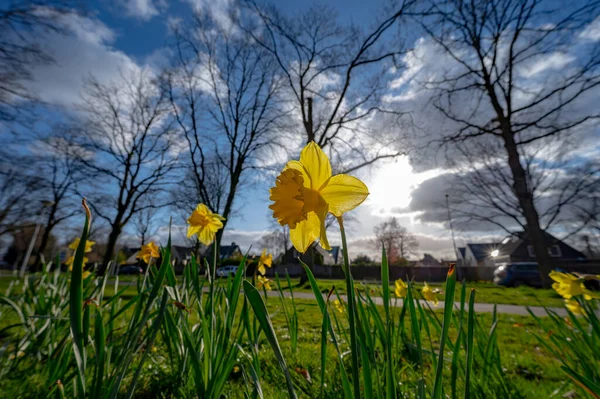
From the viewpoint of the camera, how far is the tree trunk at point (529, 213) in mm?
7680

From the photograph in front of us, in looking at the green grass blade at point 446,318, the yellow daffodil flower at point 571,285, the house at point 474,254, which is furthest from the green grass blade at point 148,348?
the house at point 474,254

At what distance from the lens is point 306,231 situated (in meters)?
0.87

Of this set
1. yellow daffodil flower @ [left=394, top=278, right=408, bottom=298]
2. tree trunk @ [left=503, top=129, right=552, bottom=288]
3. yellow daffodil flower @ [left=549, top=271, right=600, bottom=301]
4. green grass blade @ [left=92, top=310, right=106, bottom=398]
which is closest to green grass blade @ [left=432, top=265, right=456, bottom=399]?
green grass blade @ [left=92, top=310, right=106, bottom=398]

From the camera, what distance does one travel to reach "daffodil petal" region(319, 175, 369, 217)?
30.8 inches

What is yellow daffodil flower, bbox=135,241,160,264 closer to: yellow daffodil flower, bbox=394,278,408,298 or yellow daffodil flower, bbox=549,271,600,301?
yellow daffodil flower, bbox=394,278,408,298

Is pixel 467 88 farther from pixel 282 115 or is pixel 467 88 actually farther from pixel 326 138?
pixel 282 115

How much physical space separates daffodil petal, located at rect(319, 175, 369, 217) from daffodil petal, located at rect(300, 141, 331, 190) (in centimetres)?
3

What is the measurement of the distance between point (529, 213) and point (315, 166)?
953 centimetres

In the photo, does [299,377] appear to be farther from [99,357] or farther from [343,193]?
[343,193]

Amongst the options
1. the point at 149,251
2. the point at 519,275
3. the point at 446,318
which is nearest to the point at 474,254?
the point at 519,275

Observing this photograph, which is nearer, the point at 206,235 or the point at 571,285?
the point at 571,285

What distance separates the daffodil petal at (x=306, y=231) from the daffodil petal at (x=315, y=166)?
0.10 meters

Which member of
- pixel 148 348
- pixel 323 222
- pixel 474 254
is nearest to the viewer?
pixel 148 348

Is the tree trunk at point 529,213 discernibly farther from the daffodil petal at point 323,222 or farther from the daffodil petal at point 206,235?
the daffodil petal at point 323,222
